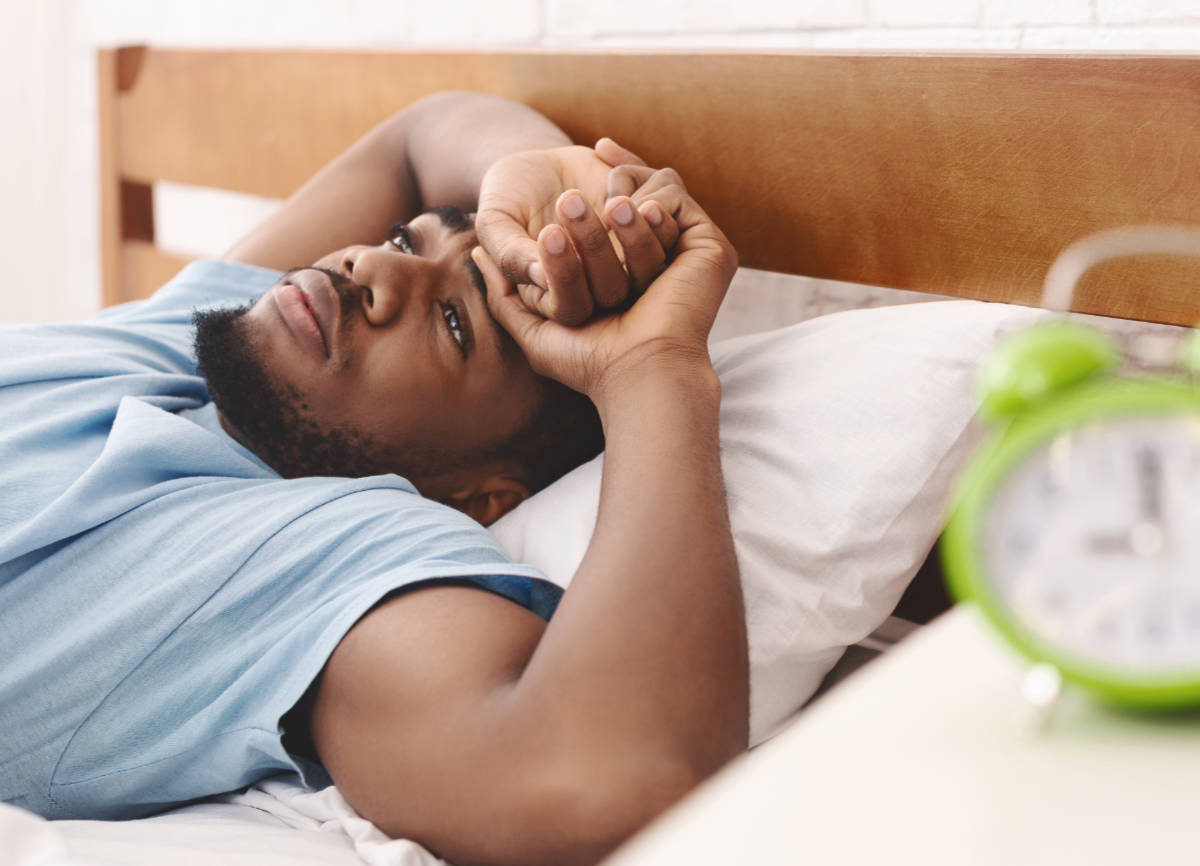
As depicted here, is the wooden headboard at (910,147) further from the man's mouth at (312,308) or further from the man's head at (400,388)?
the man's mouth at (312,308)

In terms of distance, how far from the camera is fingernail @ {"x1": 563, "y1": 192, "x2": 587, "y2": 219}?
32.7 inches

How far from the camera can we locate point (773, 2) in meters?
1.19

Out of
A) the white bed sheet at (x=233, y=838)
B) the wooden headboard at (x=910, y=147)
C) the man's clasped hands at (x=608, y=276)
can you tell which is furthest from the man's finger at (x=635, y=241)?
the white bed sheet at (x=233, y=838)

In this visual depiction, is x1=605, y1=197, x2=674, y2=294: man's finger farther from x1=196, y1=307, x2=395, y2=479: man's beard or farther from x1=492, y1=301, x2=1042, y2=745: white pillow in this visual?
x1=196, y1=307, x2=395, y2=479: man's beard

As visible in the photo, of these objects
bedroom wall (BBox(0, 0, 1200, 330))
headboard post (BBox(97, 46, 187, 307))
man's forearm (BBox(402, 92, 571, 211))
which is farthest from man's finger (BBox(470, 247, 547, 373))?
headboard post (BBox(97, 46, 187, 307))

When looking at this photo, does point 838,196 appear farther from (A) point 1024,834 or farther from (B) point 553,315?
(A) point 1024,834

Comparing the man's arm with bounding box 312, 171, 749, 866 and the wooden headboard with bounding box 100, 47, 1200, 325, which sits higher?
the wooden headboard with bounding box 100, 47, 1200, 325

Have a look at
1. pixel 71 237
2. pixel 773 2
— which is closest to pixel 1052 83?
pixel 773 2

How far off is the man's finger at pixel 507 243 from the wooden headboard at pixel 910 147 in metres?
0.25

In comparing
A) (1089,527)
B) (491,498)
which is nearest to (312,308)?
(491,498)

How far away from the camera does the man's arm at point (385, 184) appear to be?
1.29 metres

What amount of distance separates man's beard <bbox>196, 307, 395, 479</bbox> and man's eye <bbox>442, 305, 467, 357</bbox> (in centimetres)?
12

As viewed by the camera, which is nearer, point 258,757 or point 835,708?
point 835,708

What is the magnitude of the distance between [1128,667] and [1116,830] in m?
0.06
